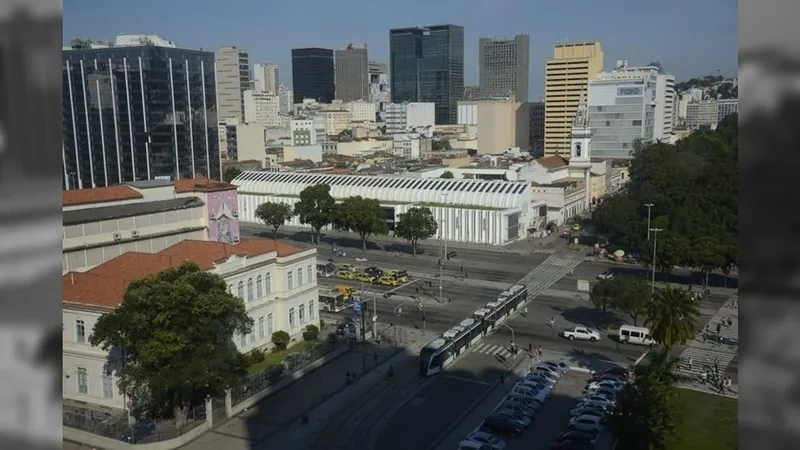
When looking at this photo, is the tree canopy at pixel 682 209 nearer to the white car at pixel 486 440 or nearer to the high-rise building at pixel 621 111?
the white car at pixel 486 440

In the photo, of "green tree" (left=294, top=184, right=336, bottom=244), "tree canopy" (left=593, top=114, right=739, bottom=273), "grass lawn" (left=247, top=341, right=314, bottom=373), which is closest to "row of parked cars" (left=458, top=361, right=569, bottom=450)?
"grass lawn" (left=247, top=341, right=314, bottom=373)

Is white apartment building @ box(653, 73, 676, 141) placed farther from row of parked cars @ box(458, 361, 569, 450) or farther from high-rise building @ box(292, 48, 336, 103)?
high-rise building @ box(292, 48, 336, 103)

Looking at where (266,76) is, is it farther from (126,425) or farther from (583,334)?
(126,425)

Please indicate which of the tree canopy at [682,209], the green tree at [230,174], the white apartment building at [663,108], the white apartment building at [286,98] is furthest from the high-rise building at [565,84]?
the white apartment building at [286,98]

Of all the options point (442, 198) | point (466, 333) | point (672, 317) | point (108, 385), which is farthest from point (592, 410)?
point (442, 198)
